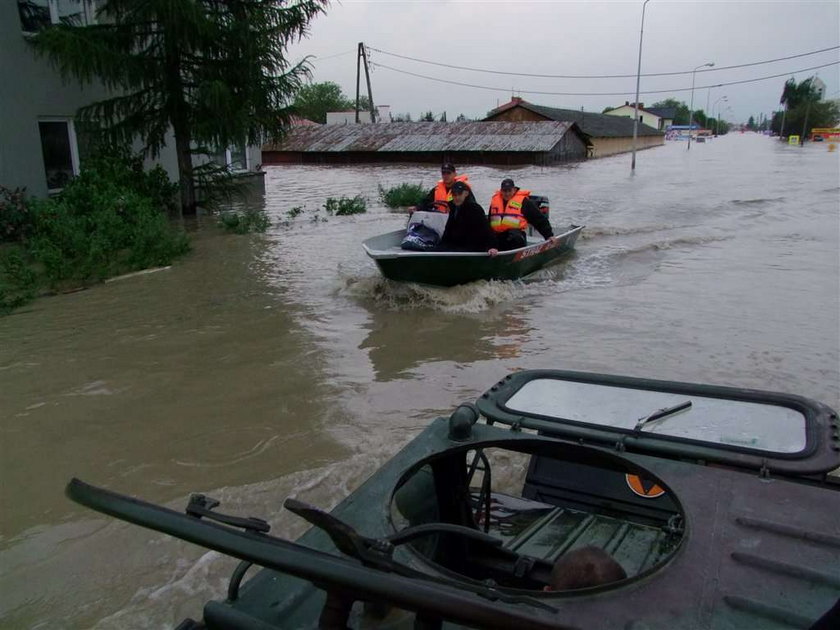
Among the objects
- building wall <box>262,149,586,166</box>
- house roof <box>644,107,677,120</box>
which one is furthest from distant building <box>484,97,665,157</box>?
house roof <box>644,107,677,120</box>

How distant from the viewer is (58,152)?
46.5ft

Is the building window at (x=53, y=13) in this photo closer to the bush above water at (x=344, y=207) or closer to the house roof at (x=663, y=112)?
the bush above water at (x=344, y=207)

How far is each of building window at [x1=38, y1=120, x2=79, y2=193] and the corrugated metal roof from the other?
73.4ft

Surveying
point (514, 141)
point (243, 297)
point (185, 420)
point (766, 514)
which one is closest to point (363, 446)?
point (185, 420)

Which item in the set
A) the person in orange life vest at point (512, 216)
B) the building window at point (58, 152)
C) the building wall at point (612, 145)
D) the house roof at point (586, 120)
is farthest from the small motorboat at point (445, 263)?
the building wall at point (612, 145)

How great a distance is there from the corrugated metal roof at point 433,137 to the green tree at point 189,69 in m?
21.1

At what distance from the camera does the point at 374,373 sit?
712 centimetres

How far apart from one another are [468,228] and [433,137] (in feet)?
102

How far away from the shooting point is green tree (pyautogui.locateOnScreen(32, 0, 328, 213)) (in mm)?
13781

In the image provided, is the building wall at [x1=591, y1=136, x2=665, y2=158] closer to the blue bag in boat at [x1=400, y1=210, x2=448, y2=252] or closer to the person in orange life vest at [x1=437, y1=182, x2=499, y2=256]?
the blue bag in boat at [x1=400, y1=210, x2=448, y2=252]

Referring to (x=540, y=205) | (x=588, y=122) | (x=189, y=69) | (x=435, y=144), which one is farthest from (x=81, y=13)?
(x=588, y=122)

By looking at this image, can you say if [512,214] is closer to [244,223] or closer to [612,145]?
[244,223]

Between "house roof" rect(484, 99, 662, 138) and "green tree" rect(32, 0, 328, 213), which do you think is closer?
"green tree" rect(32, 0, 328, 213)

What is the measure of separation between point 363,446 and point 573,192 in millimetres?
21528
